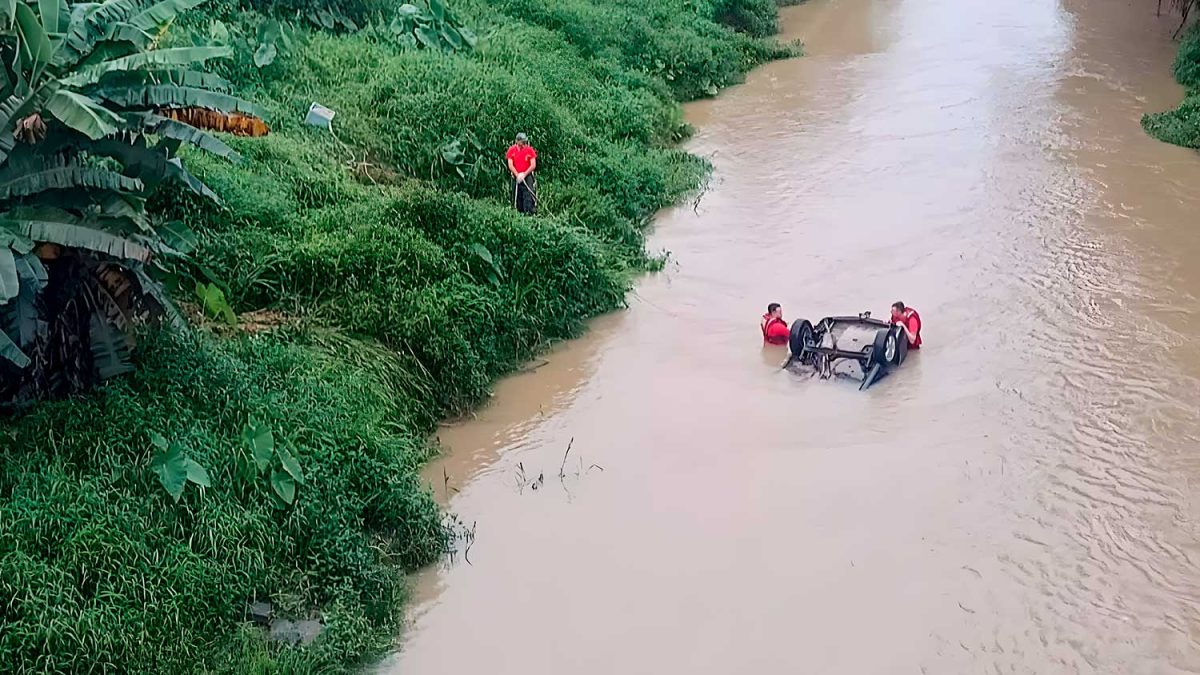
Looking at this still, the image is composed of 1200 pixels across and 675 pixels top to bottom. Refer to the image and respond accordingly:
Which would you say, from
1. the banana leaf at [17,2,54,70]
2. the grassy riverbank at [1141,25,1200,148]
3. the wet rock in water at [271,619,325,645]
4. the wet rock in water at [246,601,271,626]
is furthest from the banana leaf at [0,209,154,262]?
the grassy riverbank at [1141,25,1200,148]

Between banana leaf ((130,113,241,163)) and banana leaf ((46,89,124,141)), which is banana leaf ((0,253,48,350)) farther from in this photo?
banana leaf ((130,113,241,163))

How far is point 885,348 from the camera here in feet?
25.8

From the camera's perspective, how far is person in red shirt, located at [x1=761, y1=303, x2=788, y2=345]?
8406 millimetres

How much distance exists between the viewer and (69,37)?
18.3ft

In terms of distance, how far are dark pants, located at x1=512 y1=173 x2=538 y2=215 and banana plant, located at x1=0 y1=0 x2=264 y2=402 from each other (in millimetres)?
3736

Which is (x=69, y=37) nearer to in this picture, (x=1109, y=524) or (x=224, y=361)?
(x=224, y=361)

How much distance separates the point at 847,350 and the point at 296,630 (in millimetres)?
4453

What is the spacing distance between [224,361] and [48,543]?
156cm

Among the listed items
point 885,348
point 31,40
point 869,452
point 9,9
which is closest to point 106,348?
point 31,40

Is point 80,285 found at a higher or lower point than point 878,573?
higher

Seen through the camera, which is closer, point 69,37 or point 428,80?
point 69,37

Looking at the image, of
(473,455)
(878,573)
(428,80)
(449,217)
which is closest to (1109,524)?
(878,573)

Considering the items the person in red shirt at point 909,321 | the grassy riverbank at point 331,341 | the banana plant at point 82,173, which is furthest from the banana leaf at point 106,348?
the person in red shirt at point 909,321

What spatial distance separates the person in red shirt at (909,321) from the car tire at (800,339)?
59 centimetres
